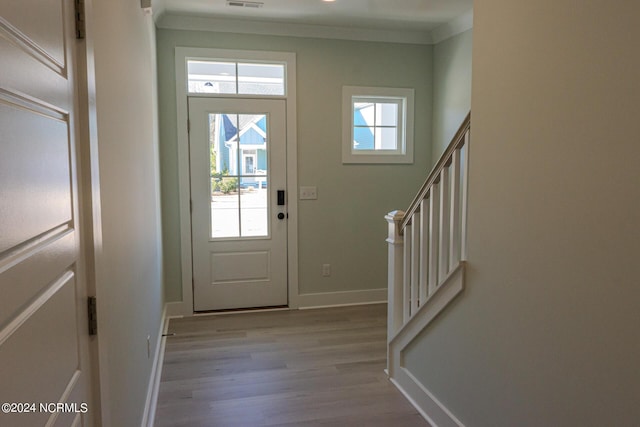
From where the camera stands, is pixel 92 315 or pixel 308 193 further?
pixel 308 193

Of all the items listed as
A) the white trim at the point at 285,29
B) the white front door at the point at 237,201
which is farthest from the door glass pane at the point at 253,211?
the white trim at the point at 285,29

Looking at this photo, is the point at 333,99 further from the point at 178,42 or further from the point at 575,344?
the point at 575,344

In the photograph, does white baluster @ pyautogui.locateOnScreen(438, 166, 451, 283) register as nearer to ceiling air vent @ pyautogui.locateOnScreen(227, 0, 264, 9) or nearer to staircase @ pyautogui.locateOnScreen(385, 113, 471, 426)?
staircase @ pyautogui.locateOnScreen(385, 113, 471, 426)

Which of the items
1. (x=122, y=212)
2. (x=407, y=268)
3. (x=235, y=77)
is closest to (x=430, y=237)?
(x=407, y=268)

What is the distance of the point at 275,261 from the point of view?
4375 mm

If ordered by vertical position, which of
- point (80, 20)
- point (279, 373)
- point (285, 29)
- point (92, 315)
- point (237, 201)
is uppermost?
point (285, 29)

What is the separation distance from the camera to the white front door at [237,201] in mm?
4133

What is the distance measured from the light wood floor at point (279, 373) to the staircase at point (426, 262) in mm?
163

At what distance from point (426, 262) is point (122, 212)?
1708mm

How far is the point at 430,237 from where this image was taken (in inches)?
96.8

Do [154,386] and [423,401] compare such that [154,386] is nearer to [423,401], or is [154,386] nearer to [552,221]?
[423,401]

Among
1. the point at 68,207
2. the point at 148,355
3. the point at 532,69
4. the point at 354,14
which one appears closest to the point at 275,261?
the point at 148,355

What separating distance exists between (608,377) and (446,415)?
3.53ft

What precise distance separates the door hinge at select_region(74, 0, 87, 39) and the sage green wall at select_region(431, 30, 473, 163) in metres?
3.30
